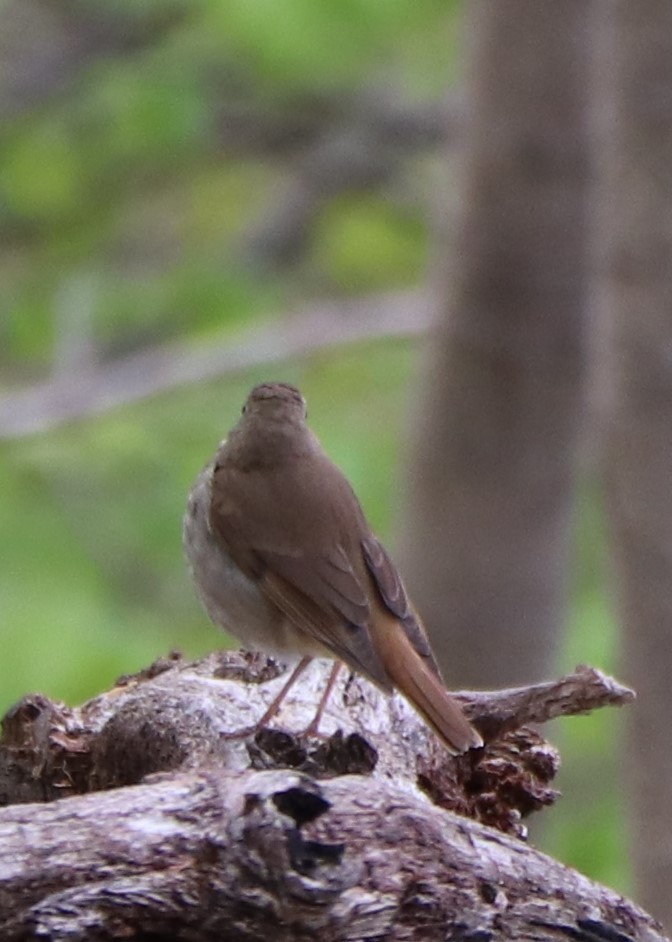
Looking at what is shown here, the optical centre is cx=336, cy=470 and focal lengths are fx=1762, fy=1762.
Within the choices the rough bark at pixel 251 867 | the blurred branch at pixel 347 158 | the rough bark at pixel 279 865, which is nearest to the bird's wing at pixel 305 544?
the rough bark at pixel 279 865

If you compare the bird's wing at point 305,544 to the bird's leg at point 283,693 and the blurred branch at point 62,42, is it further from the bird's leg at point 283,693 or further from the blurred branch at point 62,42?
the blurred branch at point 62,42

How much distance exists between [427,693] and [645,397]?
2.12m

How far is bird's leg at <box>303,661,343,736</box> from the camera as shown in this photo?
4.55 metres

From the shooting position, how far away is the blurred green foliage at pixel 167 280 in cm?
1005

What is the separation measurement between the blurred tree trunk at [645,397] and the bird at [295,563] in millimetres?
1473

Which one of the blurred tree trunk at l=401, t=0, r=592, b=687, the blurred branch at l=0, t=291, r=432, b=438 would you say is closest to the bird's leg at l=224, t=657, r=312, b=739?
the blurred tree trunk at l=401, t=0, r=592, b=687

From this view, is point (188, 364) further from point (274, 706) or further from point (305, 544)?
point (274, 706)

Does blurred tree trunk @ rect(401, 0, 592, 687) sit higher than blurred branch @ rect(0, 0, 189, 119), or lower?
lower

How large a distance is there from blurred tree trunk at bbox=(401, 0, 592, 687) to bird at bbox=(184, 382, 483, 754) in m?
2.83

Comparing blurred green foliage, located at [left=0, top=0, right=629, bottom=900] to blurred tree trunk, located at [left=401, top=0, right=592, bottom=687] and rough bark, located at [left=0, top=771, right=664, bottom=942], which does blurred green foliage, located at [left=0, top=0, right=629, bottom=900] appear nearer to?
blurred tree trunk, located at [left=401, top=0, right=592, bottom=687]

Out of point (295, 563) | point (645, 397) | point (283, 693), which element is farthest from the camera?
point (645, 397)

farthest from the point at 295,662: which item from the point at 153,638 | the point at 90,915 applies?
the point at 153,638

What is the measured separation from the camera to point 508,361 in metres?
8.02

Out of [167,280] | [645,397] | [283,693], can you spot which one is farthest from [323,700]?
[167,280]
